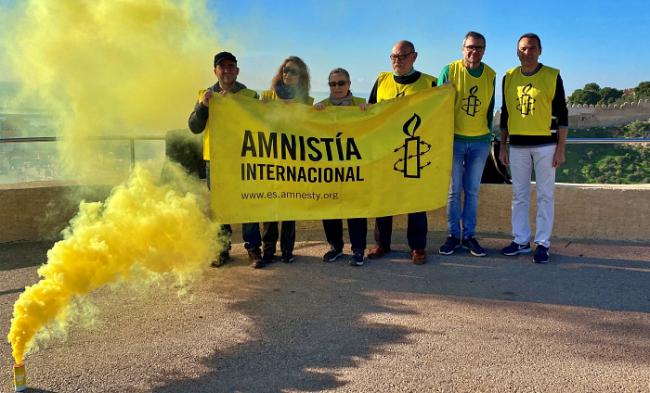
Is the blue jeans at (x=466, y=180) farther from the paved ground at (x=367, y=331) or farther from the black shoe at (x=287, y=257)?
the black shoe at (x=287, y=257)

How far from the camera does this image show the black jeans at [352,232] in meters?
5.63

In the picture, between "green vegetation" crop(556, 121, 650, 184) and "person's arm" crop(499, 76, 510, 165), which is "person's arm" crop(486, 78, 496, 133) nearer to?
"person's arm" crop(499, 76, 510, 165)

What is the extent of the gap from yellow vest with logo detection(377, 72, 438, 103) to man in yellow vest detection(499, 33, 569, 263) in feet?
2.71

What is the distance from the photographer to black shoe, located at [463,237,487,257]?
5.81 meters

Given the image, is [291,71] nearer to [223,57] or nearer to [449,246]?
[223,57]

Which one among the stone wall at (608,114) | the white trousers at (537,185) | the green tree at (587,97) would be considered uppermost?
the green tree at (587,97)

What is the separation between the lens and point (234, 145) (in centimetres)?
523

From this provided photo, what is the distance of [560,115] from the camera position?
17.9ft

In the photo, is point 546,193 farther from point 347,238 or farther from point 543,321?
point 347,238

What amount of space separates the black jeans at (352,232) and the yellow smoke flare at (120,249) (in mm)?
1236

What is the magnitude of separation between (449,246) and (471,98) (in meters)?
1.61

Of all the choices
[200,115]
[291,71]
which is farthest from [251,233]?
[291,71]

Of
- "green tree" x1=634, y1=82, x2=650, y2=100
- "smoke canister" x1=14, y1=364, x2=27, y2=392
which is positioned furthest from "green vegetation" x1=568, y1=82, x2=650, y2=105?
"smoke canister" x1=14, y1=364, x2=27, y2=392

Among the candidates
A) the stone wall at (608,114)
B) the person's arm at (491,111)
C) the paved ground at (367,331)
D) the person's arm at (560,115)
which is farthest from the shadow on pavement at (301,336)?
the stone wall at (608,114)
